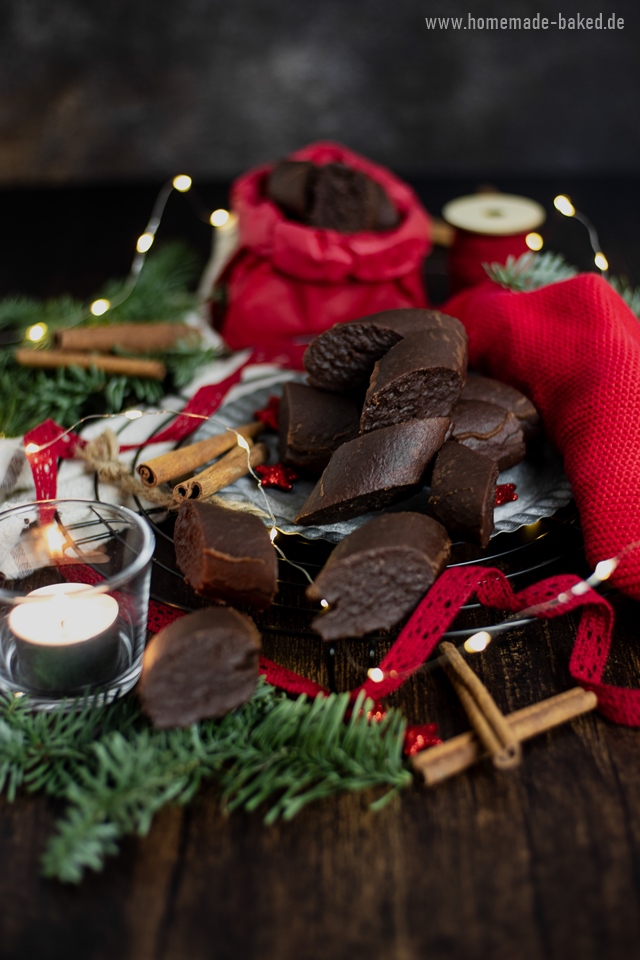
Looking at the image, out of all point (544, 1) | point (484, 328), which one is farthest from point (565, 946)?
point (544, 1)

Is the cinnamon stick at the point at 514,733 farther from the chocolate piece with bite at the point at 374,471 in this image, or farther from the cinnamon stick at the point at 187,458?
the cinnamon stick at the point at 187,458

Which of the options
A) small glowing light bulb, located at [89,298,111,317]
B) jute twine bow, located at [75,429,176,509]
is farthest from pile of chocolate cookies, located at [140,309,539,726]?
small glowing light bulb, located at [89,298,111,317]

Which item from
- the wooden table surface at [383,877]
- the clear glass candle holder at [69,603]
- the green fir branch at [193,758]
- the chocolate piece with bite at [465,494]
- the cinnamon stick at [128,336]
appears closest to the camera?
the wooden table surface at [383,877]

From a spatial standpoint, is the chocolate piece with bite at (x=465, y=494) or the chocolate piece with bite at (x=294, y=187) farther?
the chocolate piece with bite at (x=294, y=187)

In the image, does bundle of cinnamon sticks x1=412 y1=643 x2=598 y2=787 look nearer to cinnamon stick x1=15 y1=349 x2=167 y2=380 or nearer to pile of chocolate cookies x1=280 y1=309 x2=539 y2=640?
pile of chocolate cookies x1=280 y1=309 x2=539 y2=640

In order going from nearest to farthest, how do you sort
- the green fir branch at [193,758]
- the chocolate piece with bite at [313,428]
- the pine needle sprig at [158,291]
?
the green fir branch at [193,758]
the chocolate piece with bite at [313,428]
the pine needle sprig at [158,291]

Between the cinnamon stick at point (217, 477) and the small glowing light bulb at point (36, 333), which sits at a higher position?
the small glowing light bulb at point (36, 333)
